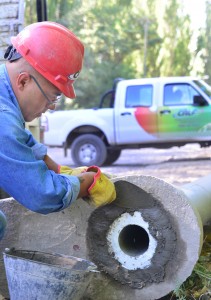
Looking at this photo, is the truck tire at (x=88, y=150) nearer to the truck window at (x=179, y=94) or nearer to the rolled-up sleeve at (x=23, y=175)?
the truck window at (x=179, y=94)

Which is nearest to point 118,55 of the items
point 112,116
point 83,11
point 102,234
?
point 83,11

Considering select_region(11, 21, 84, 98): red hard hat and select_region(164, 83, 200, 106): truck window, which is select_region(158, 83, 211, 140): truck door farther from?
select_region(11, 21, 84, 98): red hard hat

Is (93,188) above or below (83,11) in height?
above

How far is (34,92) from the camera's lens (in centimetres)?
Answer: 255

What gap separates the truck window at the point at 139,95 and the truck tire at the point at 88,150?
1247 mm

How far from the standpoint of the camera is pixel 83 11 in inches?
1364

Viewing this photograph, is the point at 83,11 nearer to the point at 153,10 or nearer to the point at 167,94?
the point at 153,10

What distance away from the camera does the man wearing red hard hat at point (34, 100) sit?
2.38 m

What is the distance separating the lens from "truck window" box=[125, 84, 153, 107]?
13.4 m

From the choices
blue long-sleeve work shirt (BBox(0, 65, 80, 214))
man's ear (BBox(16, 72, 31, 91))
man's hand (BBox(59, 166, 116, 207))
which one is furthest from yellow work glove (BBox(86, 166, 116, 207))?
man's ear (BBox(16, 72, 31, 91))

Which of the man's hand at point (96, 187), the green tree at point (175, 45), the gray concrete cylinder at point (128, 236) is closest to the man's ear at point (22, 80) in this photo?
the man's hand at point (96, 187)

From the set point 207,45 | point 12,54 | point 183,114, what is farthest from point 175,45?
point 12,54

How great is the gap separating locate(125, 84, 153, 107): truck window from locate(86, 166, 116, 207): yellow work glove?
1048 cm

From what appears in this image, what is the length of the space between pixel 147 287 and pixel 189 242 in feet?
1.33
